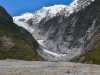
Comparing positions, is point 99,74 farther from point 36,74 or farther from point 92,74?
point 36,74

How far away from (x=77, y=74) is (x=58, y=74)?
4858mm

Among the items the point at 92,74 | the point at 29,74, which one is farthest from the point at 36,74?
the point at 92,74

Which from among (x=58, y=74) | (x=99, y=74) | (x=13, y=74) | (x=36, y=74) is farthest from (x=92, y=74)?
(x=13, y=74)

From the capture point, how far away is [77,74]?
72375 millimetres

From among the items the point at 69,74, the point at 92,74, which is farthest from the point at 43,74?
the point at 92,74

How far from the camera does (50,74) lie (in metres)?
71.0

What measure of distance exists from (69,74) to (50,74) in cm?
500

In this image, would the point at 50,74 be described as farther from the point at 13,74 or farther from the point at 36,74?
the point at 13,74

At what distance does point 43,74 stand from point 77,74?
860 centimetres

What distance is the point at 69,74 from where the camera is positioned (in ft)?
238

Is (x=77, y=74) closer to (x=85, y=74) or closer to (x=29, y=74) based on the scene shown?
(x=85, y=74)

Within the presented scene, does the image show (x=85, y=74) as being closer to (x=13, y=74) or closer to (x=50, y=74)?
(x=50, y=74)

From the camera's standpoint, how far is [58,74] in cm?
7162

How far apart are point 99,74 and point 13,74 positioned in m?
21.7
